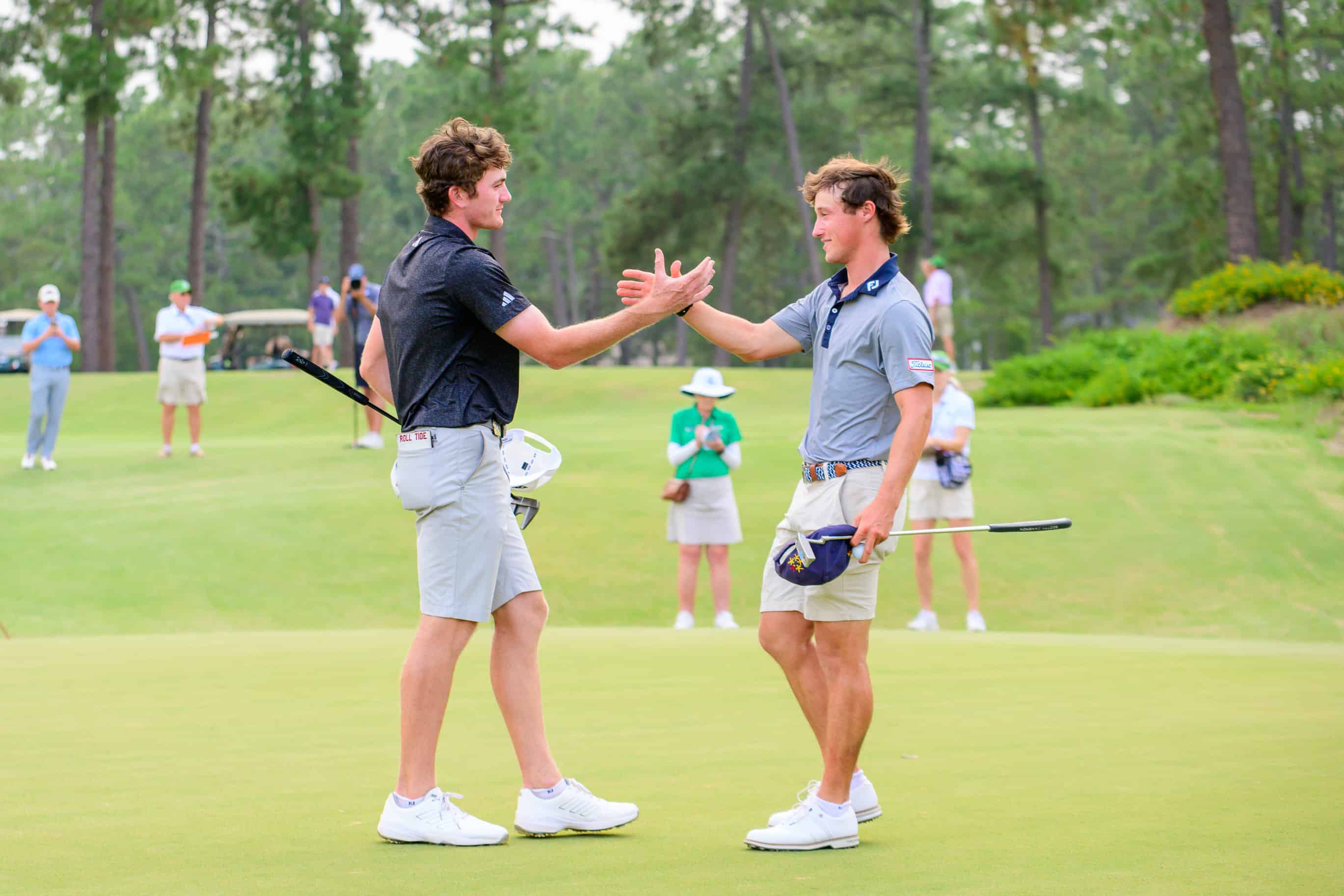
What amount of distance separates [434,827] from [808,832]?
3.64 ft

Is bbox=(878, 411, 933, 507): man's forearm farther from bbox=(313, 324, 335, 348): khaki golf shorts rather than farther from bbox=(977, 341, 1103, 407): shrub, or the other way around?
bbox=(313, 324, 335, 348): khaki golf shorts

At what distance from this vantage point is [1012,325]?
70.6 meters

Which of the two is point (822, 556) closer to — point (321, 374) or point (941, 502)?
point (321, 374)

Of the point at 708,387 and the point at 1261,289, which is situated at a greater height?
the point at 1261,289

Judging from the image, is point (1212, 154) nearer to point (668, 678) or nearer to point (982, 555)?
point (982, 555)

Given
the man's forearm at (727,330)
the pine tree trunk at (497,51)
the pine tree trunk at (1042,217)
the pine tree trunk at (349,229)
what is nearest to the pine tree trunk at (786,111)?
the pine tree trunk at (1042,217)

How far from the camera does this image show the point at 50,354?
1686cm

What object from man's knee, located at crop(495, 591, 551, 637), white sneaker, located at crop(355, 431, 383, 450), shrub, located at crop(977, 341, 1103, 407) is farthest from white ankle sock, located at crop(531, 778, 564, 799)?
shrub, located at crop(977, 341, 1103, 407)

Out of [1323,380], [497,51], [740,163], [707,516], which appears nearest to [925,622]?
[707,516]

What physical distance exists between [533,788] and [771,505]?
1126cm

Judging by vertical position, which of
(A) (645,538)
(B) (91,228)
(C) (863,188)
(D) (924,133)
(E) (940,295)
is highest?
(D) (924,133)

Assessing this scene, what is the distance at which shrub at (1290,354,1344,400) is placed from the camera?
62.3 feet

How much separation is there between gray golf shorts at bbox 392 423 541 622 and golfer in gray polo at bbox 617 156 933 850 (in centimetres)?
76

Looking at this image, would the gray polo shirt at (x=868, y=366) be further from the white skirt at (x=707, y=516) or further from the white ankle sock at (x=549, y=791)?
the white skirt at (x=707, y=516)
